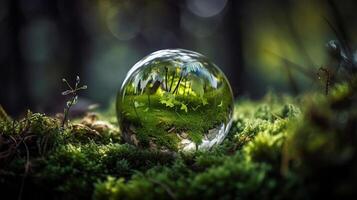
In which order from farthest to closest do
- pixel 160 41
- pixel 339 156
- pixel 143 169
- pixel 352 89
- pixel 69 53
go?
pixel 160 41, pixel 69 53, pixel 143 169, pixel 352 89, pixel 339 156

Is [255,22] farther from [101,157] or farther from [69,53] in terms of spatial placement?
[101,157]

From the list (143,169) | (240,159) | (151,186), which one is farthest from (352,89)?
(143,169)

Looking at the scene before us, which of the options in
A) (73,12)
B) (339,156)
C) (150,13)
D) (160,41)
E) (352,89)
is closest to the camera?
(339,156)

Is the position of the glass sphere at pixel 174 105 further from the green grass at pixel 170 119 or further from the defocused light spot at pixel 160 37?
the defocused light spot at pixel 160 37

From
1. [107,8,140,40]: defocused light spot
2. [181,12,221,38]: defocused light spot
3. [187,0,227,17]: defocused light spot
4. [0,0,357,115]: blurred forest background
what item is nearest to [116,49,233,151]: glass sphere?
[0,0,357,115]: blurred forest background

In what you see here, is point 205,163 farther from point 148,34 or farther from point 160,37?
point 148,34

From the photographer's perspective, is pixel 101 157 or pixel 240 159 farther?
pixel 101 157

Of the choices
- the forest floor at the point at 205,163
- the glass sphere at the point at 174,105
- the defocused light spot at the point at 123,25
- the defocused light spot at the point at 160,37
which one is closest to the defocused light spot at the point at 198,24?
the defocused light spot at the point at 160,37
